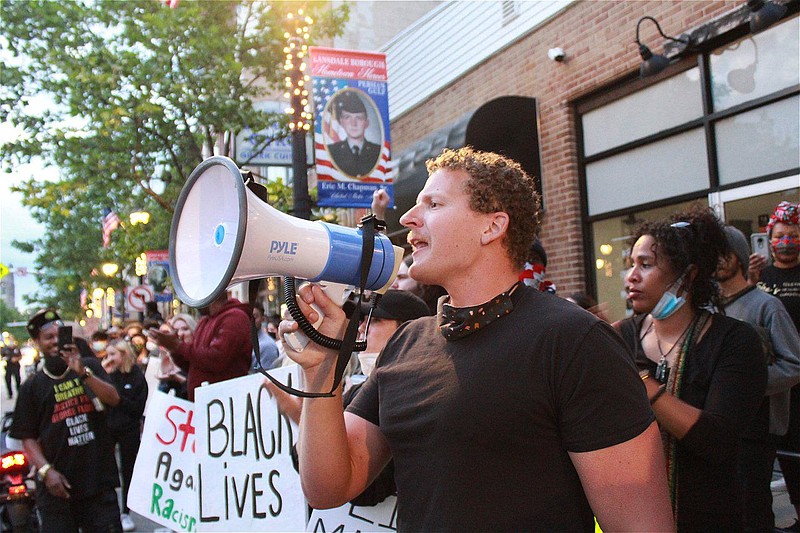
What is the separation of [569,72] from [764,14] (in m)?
2.66

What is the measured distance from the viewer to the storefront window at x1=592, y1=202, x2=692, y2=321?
7430 mm

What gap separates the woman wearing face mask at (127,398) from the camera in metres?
6.47

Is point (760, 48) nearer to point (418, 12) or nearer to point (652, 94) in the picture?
point (652, 94)

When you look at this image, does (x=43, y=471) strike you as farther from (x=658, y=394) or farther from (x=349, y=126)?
(x=349, y=126)

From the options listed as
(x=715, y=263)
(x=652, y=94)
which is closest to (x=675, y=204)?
(x=652, y=94)

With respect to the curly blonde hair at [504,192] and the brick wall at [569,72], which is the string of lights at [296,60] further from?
the curly blonde hair at [504,192]

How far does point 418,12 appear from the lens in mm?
15039

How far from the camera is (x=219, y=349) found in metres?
4.60

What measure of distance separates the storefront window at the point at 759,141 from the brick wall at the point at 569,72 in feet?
3.29

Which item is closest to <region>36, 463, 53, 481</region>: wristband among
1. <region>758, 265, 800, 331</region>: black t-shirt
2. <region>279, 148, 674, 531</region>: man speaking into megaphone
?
<region>279, 148, 674, 531</region>: man speaking into megaphone

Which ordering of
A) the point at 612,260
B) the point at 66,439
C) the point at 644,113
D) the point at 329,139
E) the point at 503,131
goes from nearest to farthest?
the point at 66,439
the point at 644,113
the point at 329,139
the point at 612,260
the point at 503,131

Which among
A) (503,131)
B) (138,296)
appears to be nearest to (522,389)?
(503,131)

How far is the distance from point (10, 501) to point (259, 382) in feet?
9.26

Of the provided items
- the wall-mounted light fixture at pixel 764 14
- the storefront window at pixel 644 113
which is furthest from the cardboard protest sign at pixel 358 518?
the storefront window at pixel 644 113
